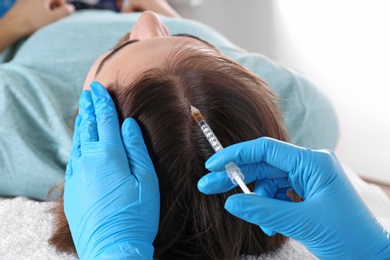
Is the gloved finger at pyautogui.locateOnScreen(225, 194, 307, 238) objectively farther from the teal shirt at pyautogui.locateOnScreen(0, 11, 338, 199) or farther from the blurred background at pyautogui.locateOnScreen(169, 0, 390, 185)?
the blurred background at pyautogui.locateOnScreen(169, 0, 390, 185)

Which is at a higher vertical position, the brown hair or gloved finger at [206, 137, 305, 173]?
gloved finger at [206, 137, 305, 173]

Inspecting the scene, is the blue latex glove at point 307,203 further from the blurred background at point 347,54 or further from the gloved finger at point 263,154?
the blurred background at point 347,54

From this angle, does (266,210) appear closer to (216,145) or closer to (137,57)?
(216,145)

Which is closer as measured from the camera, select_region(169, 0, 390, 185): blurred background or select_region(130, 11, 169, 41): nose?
select_region(130, 11, 169, 41): nose

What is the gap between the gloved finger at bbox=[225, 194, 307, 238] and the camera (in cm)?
65

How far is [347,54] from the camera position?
218cm

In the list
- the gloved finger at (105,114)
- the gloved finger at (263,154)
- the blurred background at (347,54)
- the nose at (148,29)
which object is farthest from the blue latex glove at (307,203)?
the blurred background at (347,54)

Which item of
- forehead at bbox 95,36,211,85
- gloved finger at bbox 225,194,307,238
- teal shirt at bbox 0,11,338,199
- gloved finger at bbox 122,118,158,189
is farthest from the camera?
teal shirt at bbox 0,11,338,199

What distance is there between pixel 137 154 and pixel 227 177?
145 millimetres

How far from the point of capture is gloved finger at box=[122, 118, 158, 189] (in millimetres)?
746

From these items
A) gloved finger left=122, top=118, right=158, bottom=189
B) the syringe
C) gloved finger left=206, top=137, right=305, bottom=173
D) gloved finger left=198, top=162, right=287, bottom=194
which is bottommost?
gloved finger left=122, top=118, right=158, bottom=189

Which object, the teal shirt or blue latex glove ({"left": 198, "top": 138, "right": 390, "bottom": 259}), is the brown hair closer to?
blue latex glove ({"left": 198, "top": 138, "right": 390, "bottom": 259})

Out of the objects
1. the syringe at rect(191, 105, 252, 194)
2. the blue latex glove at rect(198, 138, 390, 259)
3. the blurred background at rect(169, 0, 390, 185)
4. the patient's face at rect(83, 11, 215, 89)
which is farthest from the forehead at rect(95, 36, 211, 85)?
the blurred background at rect(169, 0, 390, 185)

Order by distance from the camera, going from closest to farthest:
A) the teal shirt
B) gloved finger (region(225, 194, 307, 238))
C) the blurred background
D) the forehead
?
1. gloved finger (region(225, 194, 307, 238))
2. the forehead
3. the teal shirt
4. the blurred background
